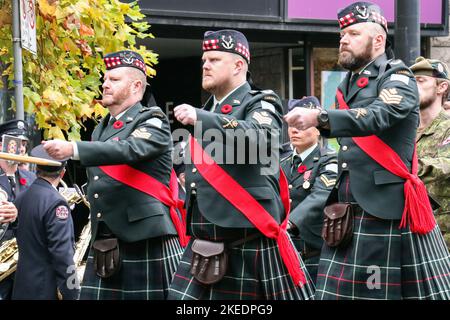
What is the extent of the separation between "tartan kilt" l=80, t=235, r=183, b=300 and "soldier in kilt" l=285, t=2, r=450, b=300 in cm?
122

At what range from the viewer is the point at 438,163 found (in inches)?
263

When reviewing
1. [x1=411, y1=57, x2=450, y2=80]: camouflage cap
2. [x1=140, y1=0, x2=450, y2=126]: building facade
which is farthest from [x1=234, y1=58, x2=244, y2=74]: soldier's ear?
[x1=140, y1=0, x2=450, y2=126]: building facade

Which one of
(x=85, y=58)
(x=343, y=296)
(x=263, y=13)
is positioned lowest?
(x=343, y=296)

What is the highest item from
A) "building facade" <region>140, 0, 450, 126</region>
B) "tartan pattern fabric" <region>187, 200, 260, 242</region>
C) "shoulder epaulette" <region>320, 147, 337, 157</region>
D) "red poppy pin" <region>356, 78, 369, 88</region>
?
"building facade" <region>140, 0, 450, 126</region>

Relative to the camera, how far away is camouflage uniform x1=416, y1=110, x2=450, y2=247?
6.65 m

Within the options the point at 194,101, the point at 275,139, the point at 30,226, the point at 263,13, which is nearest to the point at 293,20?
the point at 263,13

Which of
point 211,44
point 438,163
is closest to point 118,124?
point 211,44

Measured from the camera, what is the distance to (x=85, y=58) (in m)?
9.63

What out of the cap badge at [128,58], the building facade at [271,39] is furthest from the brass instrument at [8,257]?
the building facade at [271,39]

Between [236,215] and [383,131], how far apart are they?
97 centimetres

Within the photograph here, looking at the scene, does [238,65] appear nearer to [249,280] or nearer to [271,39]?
[249,280]

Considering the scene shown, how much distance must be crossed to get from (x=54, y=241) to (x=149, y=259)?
1077 millimetres

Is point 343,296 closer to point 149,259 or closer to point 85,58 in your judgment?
point 149,259

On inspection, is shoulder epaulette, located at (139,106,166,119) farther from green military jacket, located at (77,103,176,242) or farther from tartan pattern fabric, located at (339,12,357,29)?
tartan pattern fabric, located at (339,12,357,29)
